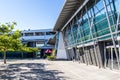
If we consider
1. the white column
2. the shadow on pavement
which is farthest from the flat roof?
the white column

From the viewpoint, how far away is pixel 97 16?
21.5 metres

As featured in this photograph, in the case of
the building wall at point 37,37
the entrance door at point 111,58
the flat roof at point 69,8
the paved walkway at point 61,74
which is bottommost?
the paved walkway at point 61,74

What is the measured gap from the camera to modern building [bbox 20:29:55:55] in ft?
246

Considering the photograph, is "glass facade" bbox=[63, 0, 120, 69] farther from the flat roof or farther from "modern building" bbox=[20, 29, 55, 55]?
"modern building" bbox=[20, 29, 55, 55]

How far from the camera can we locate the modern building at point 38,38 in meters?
75.0

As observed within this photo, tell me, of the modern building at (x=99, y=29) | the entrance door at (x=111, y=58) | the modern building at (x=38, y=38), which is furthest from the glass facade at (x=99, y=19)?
the modern building at (x=38, y=38)

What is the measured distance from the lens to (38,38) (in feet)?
250

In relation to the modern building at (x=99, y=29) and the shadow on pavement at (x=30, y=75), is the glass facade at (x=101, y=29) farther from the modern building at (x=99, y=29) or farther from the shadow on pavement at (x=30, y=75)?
the shadow on pavement at (x=30, y=75)

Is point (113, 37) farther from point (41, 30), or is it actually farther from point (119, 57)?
point (41, 30)

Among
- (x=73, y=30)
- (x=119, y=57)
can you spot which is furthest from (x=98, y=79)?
(x=73, y=30)

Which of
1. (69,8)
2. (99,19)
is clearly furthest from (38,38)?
(99,19)

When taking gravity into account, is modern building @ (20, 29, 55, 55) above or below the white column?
above

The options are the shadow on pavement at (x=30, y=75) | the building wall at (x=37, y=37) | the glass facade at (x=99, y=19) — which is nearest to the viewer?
the shadow on pavement at (x=30, y=75)

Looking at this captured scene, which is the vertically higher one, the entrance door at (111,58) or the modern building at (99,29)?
the modern building at (99,29)
